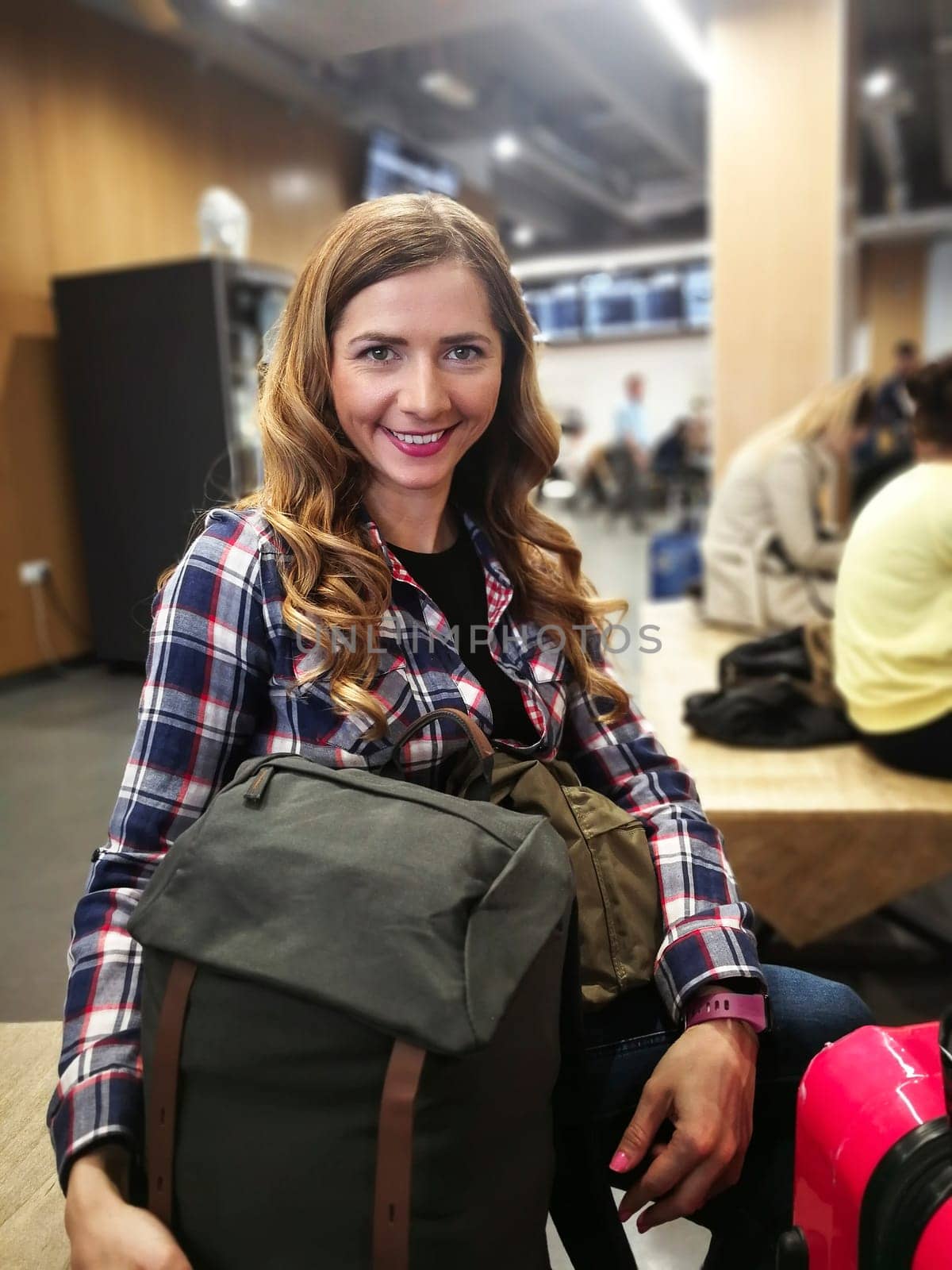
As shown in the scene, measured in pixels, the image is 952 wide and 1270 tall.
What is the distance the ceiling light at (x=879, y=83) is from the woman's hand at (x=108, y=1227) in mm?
10229

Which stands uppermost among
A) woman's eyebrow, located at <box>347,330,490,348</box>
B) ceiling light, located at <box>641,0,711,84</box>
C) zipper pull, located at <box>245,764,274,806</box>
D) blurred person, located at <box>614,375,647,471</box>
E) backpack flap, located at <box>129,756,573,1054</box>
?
ceiling light, located at <box>641,0,711,84</box>

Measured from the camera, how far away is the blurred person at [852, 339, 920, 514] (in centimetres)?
668

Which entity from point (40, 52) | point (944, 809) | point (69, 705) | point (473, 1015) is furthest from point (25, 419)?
point (473, 1015)

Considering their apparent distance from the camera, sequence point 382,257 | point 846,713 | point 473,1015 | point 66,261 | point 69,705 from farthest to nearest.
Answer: point 66,261, point 846,713, point 69,705, point 382,257, point 473,1015

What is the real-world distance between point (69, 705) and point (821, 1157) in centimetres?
128

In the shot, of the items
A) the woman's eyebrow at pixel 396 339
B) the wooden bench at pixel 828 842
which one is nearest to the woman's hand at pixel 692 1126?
the woman's eyebrow at pixel 396 339

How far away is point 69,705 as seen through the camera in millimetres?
1624

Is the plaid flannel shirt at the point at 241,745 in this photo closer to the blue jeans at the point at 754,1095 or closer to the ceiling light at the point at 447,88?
the blue jeans at the point at 754,1095

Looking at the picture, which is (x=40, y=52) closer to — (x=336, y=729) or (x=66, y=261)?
(x=66, y=261)

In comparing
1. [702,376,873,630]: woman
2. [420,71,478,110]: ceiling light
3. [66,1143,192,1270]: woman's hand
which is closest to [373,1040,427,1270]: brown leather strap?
[66,1143,192,1270]: woman's hand

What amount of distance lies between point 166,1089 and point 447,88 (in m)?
8.41

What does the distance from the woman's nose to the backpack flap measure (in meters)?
0.43

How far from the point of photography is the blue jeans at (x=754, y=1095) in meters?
1.03

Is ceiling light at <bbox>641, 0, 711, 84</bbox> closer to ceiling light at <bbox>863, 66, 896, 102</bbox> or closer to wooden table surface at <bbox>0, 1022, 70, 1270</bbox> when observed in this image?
ceiling light at <bbox>863, 66, 896, 102</bbox>
